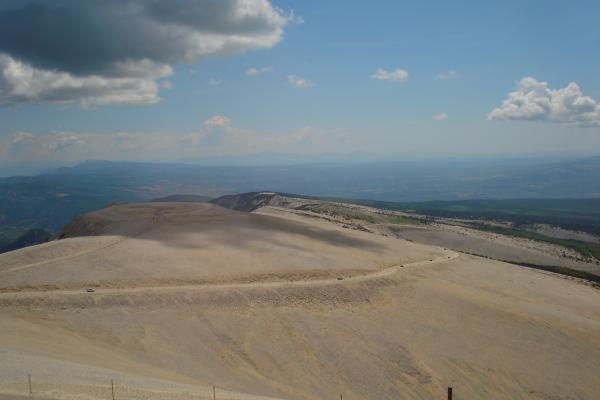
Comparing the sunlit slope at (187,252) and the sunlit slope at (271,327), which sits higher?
the sunlit slope at (187,252)

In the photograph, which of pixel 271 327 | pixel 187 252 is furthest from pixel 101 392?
pixel 187 252

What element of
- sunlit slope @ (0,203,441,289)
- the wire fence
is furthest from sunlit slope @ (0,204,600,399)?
sunlit slope @ (0,203,441,289)

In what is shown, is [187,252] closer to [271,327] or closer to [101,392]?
[271,327]

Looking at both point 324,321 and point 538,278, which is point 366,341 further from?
point 538,278

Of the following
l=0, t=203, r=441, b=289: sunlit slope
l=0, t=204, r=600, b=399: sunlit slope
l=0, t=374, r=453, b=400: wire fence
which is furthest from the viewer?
l=0, t=203, r=441, b=289: sunlit slope

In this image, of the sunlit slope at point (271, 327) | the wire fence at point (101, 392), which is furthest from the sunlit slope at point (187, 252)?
the wire fence at point (101, 392)

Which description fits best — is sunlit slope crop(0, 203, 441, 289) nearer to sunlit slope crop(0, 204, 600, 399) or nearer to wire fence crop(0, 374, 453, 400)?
sunlit slope crop(0, 204, 600, 399)

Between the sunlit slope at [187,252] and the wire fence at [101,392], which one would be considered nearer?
the wire fence at [101,392]

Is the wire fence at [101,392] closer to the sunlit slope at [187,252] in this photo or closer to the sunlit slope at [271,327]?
the sunlit slope at [271,327]

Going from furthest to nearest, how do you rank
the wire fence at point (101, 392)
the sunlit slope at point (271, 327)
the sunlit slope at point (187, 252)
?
the sunlit slope at point (187, 252) → the sunlit slope at point (271, 327) → the wire fence at point (101, 392)
